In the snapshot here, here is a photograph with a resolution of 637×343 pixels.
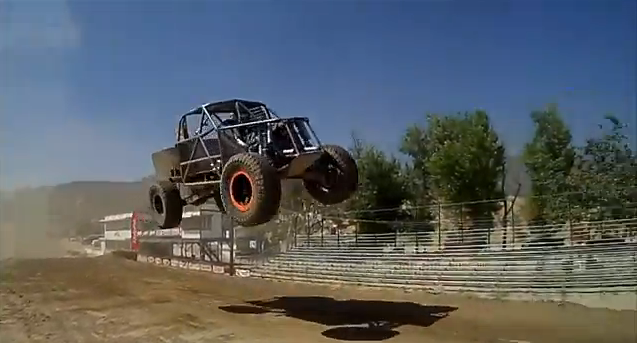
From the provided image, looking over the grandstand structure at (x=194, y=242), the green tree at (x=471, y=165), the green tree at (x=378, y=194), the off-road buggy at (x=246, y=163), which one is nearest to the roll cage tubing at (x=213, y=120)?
the off-road buggy at (x=246, y=163)

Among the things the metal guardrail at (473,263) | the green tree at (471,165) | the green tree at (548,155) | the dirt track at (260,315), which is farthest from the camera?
the green tree at (471,165)

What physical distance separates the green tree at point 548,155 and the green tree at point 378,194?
16.7 feet

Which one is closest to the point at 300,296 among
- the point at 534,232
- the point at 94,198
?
the point at 534,232

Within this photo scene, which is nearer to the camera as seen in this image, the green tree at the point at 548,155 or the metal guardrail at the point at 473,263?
the metal guardrail at the point at 473,263

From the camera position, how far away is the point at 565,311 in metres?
12.5

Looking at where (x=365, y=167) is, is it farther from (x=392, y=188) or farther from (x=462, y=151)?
(x=462, y=151)

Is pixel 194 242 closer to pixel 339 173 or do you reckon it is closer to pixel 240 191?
pixel 339 173

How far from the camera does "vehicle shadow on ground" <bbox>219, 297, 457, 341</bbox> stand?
10.5 m

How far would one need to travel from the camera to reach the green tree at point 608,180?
1588cm

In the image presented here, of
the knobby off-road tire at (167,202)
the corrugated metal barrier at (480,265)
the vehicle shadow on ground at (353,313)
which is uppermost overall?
the knobby off-road tire at (167,202)

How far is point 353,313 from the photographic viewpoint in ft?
42.4

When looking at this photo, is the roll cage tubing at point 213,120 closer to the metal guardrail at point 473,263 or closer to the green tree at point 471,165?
the metal guardrail at point 473,263

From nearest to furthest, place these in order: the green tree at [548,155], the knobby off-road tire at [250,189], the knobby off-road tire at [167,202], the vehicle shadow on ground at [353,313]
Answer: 1. the knobby off-road tire at [250,189]
2. the vehicle shadow on ground at [353,313]
3. the knobby off-road tire at [167,202]
4. the green tree at [548,155]

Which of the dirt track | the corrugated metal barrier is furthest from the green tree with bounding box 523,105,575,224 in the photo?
the dirt track
